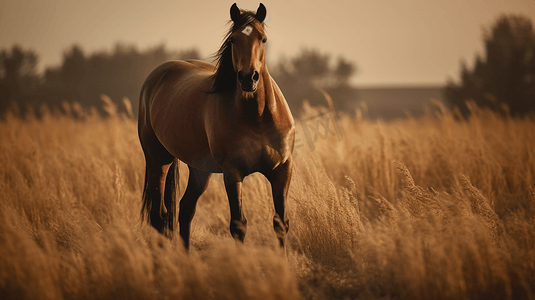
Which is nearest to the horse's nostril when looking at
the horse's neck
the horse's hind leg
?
the horse's neck

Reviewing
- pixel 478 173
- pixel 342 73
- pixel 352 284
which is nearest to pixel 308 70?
pixel 342 73

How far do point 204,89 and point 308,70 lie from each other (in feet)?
108

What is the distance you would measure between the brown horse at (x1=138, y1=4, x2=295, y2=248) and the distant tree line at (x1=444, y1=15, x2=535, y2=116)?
17238 millimetres

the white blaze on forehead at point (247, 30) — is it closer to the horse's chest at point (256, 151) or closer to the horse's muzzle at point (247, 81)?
the horse's muzzle at point (247, 81)

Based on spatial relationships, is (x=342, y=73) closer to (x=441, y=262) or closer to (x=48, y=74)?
(x=48, y=74)

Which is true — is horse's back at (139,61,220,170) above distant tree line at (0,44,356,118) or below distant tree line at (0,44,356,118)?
below

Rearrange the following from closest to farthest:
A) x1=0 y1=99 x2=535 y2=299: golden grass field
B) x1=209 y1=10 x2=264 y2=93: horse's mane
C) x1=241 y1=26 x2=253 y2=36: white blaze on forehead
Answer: x1=0 y1=99 x2=535 y2=299: golden grass field
x1=241 y1=26 x2=253 y2=36: white blaze on forehead
x1=209 y1=10 x2=264 y2=93: horse's mane

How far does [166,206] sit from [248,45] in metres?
2.11

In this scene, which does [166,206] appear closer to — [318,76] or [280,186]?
[280,186]

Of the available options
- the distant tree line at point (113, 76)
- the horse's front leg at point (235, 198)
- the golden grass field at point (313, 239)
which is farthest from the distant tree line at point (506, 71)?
the horse's front leg at point (235, 198)

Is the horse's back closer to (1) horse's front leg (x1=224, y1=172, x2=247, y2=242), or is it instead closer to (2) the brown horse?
(2) the brown horse

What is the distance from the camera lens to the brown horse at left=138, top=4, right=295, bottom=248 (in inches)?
92.2

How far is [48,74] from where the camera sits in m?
33.4

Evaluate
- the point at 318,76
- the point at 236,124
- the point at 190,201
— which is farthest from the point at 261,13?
the point at 318,76
